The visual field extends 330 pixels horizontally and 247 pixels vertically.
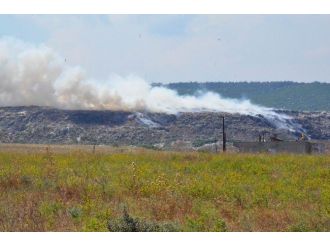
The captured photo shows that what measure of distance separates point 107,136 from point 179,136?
10.0 m

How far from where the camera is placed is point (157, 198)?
1543 centimetres

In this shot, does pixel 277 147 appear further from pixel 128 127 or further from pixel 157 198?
pixel 157 198

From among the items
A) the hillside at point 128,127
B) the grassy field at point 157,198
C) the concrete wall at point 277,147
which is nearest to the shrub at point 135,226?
the grassy field at point 157,198

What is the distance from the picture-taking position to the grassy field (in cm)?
1146

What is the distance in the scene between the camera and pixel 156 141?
8025 cm

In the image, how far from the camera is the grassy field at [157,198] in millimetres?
11461

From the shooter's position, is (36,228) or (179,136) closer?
(36,228)

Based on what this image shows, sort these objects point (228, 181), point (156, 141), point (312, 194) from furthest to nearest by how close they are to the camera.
Result: 1. point (156, 141)
2. point (228, 181)
3. point (312, 194)

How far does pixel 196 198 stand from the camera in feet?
53.3

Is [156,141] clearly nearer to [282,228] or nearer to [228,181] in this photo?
[228,181]

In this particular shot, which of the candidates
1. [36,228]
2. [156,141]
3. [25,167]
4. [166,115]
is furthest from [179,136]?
[36,228]

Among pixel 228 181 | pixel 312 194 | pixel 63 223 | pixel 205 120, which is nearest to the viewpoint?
pixel 63 223

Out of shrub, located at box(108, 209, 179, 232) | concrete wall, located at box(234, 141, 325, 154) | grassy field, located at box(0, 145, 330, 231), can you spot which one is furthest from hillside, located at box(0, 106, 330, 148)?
shrub, located at box(108, 209, 179, 232)

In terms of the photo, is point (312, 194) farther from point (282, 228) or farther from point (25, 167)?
point (25, 167)
